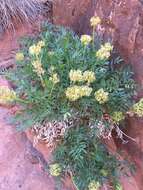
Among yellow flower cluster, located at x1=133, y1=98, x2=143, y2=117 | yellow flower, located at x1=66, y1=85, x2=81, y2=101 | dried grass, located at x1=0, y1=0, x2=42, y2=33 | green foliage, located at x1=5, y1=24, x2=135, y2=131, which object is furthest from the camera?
dried grass, located at x1=0, y1=0, x2=42, y2=33

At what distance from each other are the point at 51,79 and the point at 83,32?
0.66 meters

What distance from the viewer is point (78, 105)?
2203 millimetres

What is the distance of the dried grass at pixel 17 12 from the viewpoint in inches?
127

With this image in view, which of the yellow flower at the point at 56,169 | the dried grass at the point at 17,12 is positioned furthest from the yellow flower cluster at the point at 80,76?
the dried grass at the point at 17,12

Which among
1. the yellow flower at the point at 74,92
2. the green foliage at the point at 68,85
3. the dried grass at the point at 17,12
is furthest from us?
the dried grass at the point at 17,12

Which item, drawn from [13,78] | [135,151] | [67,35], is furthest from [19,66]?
[135,151]

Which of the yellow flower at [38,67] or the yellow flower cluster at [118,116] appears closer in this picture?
the yellow flower at [38,67]

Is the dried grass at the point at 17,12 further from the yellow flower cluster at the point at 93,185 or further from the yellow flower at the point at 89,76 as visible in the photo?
the yellow flower cluster at the point at 93,185

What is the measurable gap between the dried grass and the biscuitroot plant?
1007 millimetres

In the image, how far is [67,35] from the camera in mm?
2520

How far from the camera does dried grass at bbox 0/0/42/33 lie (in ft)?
10.6

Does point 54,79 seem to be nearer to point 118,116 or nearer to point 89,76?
point 89,76

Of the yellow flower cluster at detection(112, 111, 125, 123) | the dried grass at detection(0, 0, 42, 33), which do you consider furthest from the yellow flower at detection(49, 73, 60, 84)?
the dried grass at detection(0, 0, 42, 33)

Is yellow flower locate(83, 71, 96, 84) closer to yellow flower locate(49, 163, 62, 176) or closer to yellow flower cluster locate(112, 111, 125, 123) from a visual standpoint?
yellow flower cluster locate(112, 111, 125, 123)
